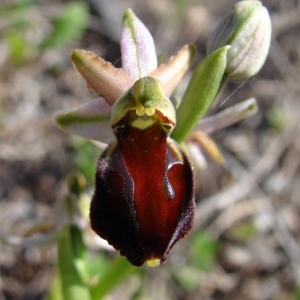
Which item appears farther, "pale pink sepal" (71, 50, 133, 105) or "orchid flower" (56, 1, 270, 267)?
"pale pink sepal" (71, 50, 133, 105)

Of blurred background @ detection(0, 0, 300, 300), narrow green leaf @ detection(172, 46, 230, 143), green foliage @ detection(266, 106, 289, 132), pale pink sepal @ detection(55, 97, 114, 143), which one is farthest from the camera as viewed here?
green foliage @ detection(266, 106, 289, 132)

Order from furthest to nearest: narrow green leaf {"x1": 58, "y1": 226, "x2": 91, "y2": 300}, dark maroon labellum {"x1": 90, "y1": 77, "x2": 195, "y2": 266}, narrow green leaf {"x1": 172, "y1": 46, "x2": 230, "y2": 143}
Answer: narrow green leaf {"x1": 58, "y1": 226, "x2": 91, "y2": 300}
narrow green leaf {"x1": 172, "y1": 46, "x2": 230, "y2": 143}
dark maroon labellum {"x1": 90, "y1": 77, "x2": 195, "y2": 266}

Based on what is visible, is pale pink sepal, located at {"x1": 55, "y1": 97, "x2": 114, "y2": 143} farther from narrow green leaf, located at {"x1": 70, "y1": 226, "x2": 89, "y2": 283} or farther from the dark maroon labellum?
narrow green leaf, located at {"x1": 70, "y1": 226, "x2": 89, "y2": 283}

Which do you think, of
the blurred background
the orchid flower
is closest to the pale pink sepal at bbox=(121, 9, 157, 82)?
the orchid flower

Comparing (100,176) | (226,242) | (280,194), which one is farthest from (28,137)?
(100,176)

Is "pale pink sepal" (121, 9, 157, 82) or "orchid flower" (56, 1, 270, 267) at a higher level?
"pale pink sepal" (121, 9, 157, 82)

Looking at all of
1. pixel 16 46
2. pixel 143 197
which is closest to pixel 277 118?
pixel 16 46

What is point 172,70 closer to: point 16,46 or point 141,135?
point 141,135
